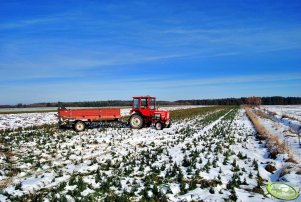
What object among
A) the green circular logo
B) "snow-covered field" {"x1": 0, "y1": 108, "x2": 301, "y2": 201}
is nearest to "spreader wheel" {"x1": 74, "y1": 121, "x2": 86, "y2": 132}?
"snow-covered field" {"x1": 0, "y1": 108, "x2": 301, "y2": 201}

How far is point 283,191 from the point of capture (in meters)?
7.22

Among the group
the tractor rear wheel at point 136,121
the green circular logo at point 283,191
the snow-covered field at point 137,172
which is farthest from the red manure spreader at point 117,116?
the green circular logo at point 283,191

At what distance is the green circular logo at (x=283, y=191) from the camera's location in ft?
22.6

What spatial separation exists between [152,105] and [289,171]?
14.0 metres

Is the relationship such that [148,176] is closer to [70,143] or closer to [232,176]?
[232,176]

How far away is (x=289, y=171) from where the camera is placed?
9.17 m

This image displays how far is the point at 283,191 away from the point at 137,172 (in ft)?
14.6

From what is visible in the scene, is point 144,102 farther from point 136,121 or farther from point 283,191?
point 283,191

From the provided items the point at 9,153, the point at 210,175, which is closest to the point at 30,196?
the point at 210,175

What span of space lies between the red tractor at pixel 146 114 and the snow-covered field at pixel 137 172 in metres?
6.81

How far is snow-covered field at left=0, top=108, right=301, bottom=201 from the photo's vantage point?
7684 millimetres

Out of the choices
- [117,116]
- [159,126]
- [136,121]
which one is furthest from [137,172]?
[136,121]

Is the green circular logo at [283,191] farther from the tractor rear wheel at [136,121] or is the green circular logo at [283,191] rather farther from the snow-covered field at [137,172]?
the tractor rear wheel at [136,121]

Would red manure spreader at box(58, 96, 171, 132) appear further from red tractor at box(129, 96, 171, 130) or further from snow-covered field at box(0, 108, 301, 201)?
snow-covered field at box(0, 108, 301, 201)
